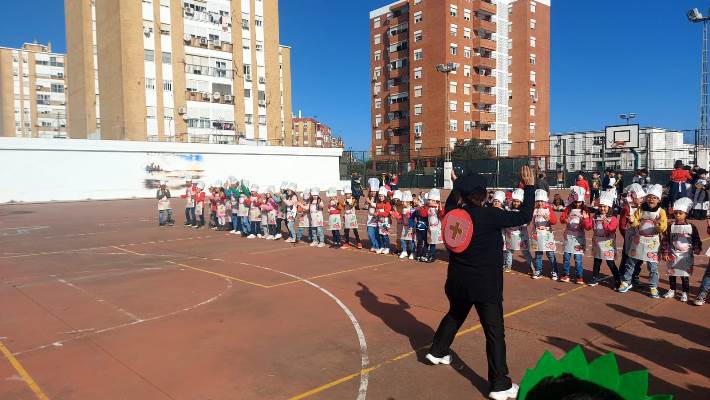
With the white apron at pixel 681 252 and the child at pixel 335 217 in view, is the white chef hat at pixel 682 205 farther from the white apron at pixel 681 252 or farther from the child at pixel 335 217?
the child at pixel 335 217

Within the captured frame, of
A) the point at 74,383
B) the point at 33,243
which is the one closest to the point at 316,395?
the point at 74,383

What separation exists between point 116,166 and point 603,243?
37.9 m

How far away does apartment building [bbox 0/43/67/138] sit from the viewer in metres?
84.6

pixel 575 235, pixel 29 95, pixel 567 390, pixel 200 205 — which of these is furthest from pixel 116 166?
pixel 29 95

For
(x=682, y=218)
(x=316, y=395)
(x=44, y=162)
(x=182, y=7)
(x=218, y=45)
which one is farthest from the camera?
(x=218, y=45)

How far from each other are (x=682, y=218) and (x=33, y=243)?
18.1 meters

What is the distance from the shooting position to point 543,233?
32.1 feet

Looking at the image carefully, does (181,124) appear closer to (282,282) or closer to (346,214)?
(346,214)

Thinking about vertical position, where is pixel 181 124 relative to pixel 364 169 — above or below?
above

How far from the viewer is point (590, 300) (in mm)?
8117

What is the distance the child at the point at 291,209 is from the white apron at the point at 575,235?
870 cm

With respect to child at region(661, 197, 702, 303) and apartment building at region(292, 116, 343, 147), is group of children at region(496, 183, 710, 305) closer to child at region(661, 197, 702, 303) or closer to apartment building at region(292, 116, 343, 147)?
child at region(661, 197, 702, 303)

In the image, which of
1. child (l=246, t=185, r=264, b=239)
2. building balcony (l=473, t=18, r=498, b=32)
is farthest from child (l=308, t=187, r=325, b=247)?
building balcony (l=473, t=18, r=498, b=32)

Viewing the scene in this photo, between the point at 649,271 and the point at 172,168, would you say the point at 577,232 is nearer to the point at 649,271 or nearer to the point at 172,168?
the point at 649,271
